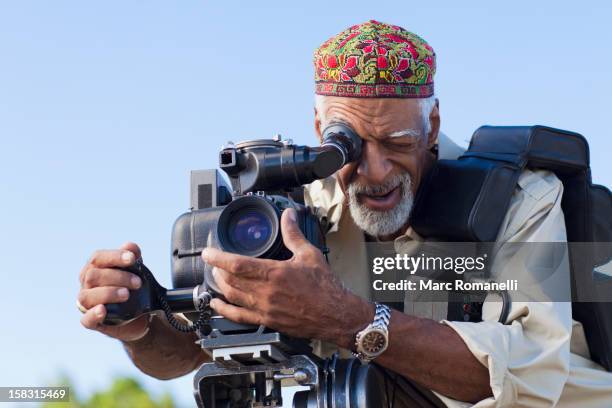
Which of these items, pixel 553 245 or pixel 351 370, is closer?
pixel 351 370

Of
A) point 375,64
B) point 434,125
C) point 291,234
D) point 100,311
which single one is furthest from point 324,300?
point 434,125

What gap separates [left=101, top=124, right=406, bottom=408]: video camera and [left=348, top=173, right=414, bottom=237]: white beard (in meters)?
0.50

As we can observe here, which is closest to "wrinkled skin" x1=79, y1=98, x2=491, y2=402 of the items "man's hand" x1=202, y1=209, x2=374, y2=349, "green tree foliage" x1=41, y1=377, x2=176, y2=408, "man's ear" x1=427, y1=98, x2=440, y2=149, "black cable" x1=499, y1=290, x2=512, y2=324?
"man's hand" x1=202, y1=209, x2=374, y2=349

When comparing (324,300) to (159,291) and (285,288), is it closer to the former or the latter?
(285,288)

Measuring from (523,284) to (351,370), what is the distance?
30.4 inches

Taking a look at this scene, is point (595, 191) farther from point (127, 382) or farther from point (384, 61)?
point (127, 382)

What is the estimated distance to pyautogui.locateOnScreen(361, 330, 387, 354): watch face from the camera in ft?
9.91

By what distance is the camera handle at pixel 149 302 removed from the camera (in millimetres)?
3133

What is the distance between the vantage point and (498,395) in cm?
313

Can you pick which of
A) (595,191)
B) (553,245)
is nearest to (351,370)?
(553,245)

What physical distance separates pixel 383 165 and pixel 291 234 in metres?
0.97

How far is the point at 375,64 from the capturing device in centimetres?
389

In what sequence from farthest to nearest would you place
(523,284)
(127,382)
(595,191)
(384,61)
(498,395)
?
(127,382)
(384,61)
(595,191)
(523,284)
(498,395)

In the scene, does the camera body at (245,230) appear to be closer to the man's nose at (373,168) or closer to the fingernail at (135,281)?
the fingernail at (135,281)
